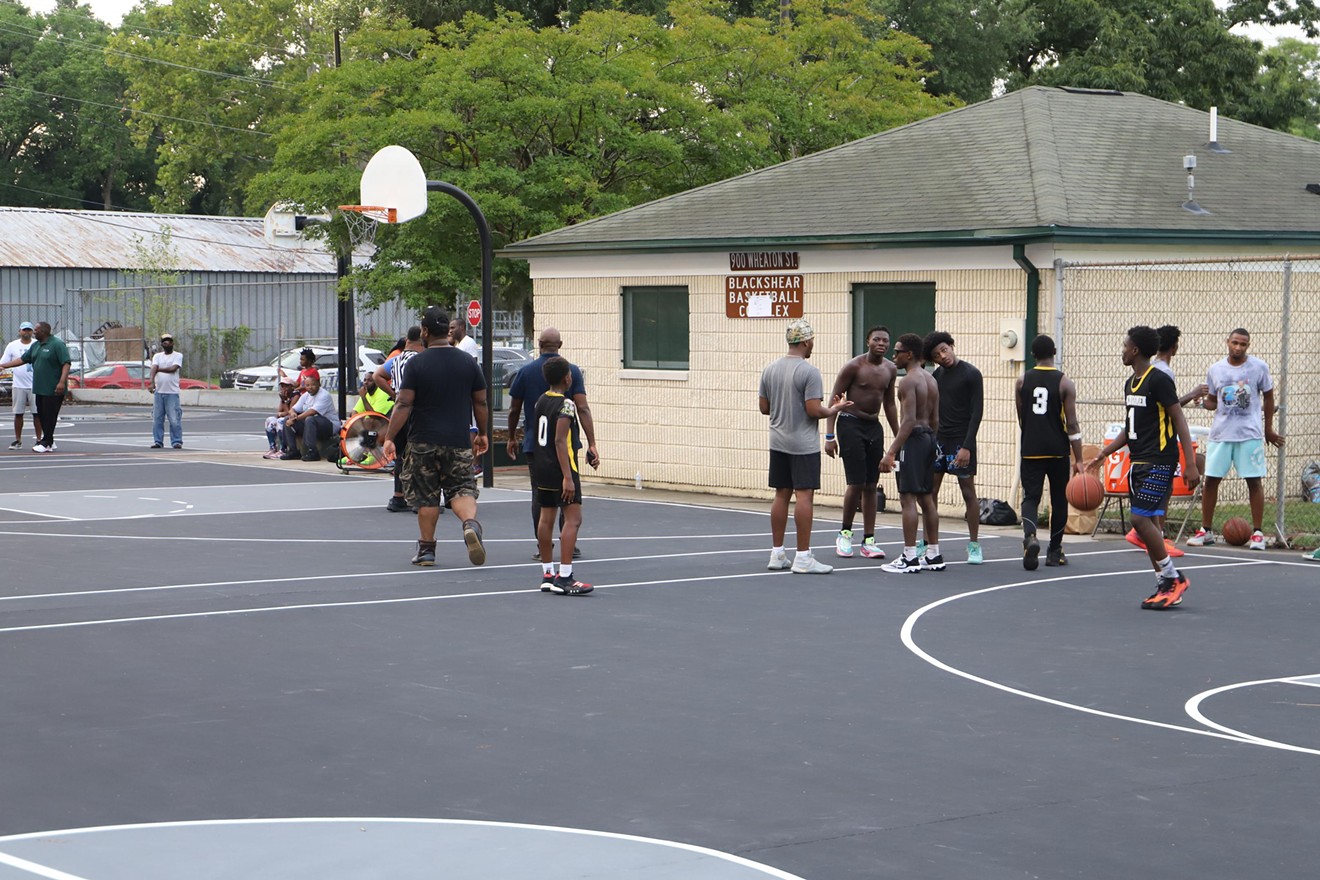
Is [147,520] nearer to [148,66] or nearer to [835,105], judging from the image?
[835,105]

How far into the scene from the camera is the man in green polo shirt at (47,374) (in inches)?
1043

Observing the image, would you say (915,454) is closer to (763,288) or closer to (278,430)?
(763,288)

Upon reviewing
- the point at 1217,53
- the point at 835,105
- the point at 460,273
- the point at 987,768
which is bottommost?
the point at 987,768

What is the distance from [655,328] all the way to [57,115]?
63117mm

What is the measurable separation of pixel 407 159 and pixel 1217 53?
2893cm

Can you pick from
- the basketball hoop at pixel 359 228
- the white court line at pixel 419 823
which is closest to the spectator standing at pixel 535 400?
the white court line at pixel 419 823

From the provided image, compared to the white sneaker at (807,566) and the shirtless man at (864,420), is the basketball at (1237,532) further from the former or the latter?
the white sneaker at (807,566)

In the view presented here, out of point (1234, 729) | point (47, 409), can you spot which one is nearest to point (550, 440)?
point (1234, 729)

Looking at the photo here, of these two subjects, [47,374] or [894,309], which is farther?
[47,374]

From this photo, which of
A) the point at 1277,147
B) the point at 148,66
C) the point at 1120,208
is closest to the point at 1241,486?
the point at 1120,208

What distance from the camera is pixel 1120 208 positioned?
726 inches

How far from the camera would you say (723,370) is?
20.8m

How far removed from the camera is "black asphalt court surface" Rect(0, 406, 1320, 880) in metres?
6.26

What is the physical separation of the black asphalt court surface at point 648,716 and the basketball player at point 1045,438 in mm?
510
